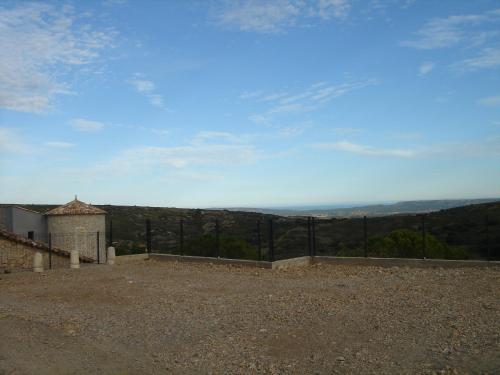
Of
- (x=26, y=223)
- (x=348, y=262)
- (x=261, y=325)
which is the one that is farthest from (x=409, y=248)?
(x=26, y=223)

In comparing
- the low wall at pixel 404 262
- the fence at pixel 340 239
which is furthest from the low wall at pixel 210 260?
the low wall at pixel 404 262

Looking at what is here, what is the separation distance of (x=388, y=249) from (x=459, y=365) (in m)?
17.2

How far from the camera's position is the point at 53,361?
795 centimetres

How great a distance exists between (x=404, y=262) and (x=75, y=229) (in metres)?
20.9

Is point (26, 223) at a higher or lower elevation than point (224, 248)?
higher

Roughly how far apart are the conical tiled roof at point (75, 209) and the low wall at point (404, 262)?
1668 cm

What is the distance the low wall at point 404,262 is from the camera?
17719mm

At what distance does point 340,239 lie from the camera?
125 feet

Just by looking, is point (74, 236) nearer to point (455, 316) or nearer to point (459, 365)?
point (455, 316)

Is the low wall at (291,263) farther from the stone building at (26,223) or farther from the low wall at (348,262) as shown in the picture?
the stone building at (26,223)

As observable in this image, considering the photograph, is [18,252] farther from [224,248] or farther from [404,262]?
[404,262]

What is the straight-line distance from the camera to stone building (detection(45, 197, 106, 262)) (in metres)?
31.5

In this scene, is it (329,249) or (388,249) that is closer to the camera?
(388,249)

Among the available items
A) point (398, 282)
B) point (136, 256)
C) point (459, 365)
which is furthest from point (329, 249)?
point (459, 365)
